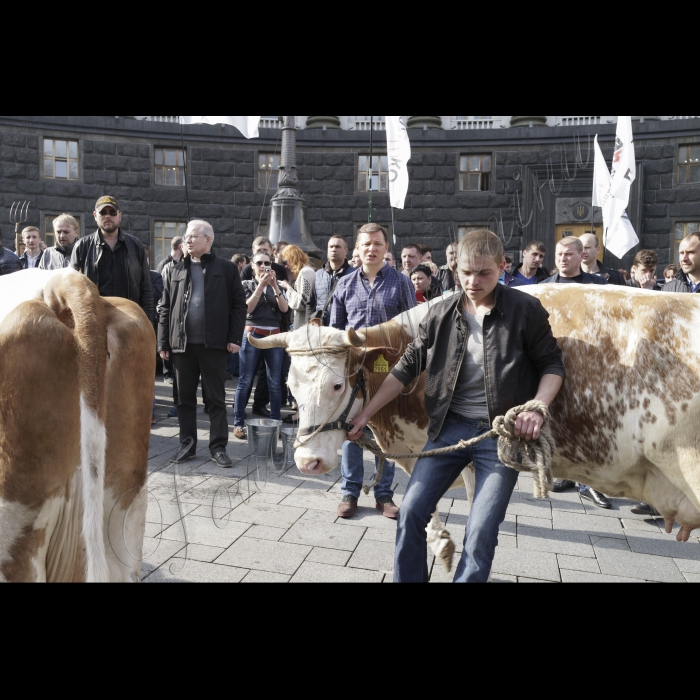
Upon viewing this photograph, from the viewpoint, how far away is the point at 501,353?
99.7 inches

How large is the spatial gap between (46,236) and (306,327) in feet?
53.6

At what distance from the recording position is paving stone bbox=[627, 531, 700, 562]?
3893mm

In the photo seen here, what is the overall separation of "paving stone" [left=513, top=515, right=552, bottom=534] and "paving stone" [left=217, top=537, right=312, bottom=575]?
167 cm

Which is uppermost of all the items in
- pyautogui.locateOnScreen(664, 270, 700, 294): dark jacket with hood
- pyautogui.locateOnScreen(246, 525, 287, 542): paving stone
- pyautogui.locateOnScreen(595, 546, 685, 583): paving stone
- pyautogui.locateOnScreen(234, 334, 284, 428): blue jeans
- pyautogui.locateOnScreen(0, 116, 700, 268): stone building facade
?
pyautogui.locateOnScreen(0, 116, 700, 268): stone building facade

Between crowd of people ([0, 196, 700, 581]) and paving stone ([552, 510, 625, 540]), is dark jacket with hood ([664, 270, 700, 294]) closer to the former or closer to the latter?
crowd of people ([0, 196, 700, 581])

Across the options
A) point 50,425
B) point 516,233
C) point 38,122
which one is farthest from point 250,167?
point 50,425

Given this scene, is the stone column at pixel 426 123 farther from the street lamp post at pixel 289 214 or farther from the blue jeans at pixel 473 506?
the blue jeans at pixel 473 506

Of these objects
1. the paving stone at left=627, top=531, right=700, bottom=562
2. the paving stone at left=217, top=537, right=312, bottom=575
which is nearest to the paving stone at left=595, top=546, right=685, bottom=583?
the paving stone at left=627, top=531, right=700, bottom=562

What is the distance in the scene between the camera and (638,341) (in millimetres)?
2664

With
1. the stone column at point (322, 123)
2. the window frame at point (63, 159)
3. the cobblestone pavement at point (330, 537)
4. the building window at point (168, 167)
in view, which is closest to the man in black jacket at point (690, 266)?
the cobblestone pavement at point (330, 537)

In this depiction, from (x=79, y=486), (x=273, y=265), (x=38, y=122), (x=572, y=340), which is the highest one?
(x=38, y=122)

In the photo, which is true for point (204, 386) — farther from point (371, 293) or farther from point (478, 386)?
point (478, 386)
